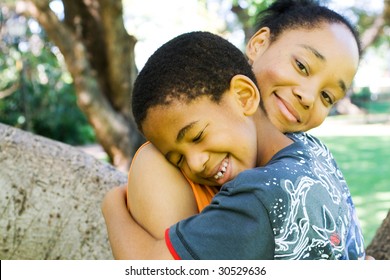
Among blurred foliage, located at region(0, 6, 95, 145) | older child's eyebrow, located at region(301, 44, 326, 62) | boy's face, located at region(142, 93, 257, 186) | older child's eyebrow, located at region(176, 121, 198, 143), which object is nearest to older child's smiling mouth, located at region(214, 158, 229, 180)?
boy's face, located at region(142, 93, 257, 186)

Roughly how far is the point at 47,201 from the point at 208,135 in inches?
47.9

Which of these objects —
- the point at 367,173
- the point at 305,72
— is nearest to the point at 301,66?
the point at 305,72

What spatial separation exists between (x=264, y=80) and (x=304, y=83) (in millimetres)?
110

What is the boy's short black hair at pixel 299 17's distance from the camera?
5.20ft

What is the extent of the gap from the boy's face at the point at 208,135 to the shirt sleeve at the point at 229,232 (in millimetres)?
172

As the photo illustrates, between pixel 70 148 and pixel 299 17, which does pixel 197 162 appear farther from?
pixel 70 148

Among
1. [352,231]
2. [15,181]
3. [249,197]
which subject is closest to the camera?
[249,197]

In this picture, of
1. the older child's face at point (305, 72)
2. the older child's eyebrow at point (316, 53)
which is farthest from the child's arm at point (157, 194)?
the older child's eyebrow at point (316, 53)

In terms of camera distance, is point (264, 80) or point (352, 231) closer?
point (352, 231)

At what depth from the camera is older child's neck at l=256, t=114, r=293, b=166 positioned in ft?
3.99

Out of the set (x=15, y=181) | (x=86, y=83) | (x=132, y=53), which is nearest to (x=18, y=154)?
(x=15, y=181)

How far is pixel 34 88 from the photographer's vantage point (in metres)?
11.1
